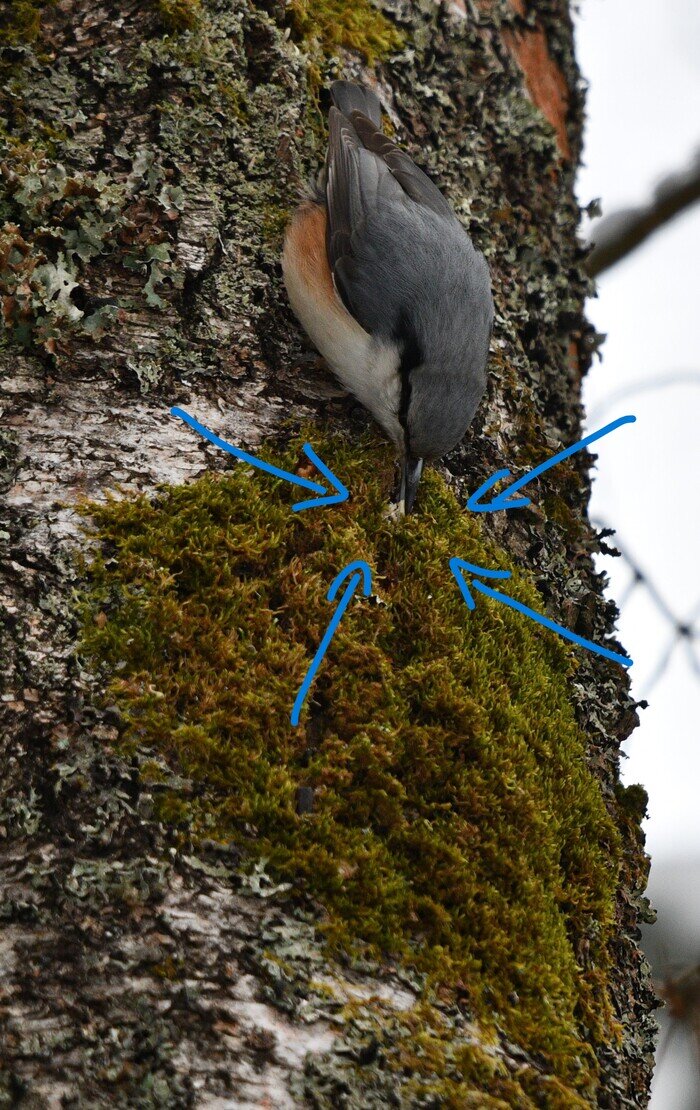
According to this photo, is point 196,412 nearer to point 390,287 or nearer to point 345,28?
point 390,287

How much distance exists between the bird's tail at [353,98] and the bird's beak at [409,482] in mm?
852

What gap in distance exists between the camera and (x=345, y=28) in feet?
8.13

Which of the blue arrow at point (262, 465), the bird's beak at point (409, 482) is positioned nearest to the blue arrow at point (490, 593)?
the bird's beak at point (409, 482)

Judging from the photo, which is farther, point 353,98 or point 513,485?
point 353,98

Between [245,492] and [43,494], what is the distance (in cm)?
34

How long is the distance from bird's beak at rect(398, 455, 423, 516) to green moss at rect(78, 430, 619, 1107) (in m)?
0.04

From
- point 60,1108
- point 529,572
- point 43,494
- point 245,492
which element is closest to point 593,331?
point 529,572

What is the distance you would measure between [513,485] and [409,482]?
0.30 meters

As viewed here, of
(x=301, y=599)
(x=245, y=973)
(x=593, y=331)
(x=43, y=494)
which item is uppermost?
(x=593, y=331)

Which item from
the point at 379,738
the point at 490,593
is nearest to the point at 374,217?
the point at 490,593

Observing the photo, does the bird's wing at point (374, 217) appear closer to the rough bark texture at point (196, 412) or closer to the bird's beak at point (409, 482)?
the rough bark texture at point (196, 412)

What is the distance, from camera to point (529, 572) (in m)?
2.15

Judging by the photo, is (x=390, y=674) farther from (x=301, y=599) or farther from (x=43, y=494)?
(x=43, y=494)

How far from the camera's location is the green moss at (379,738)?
1606mm
